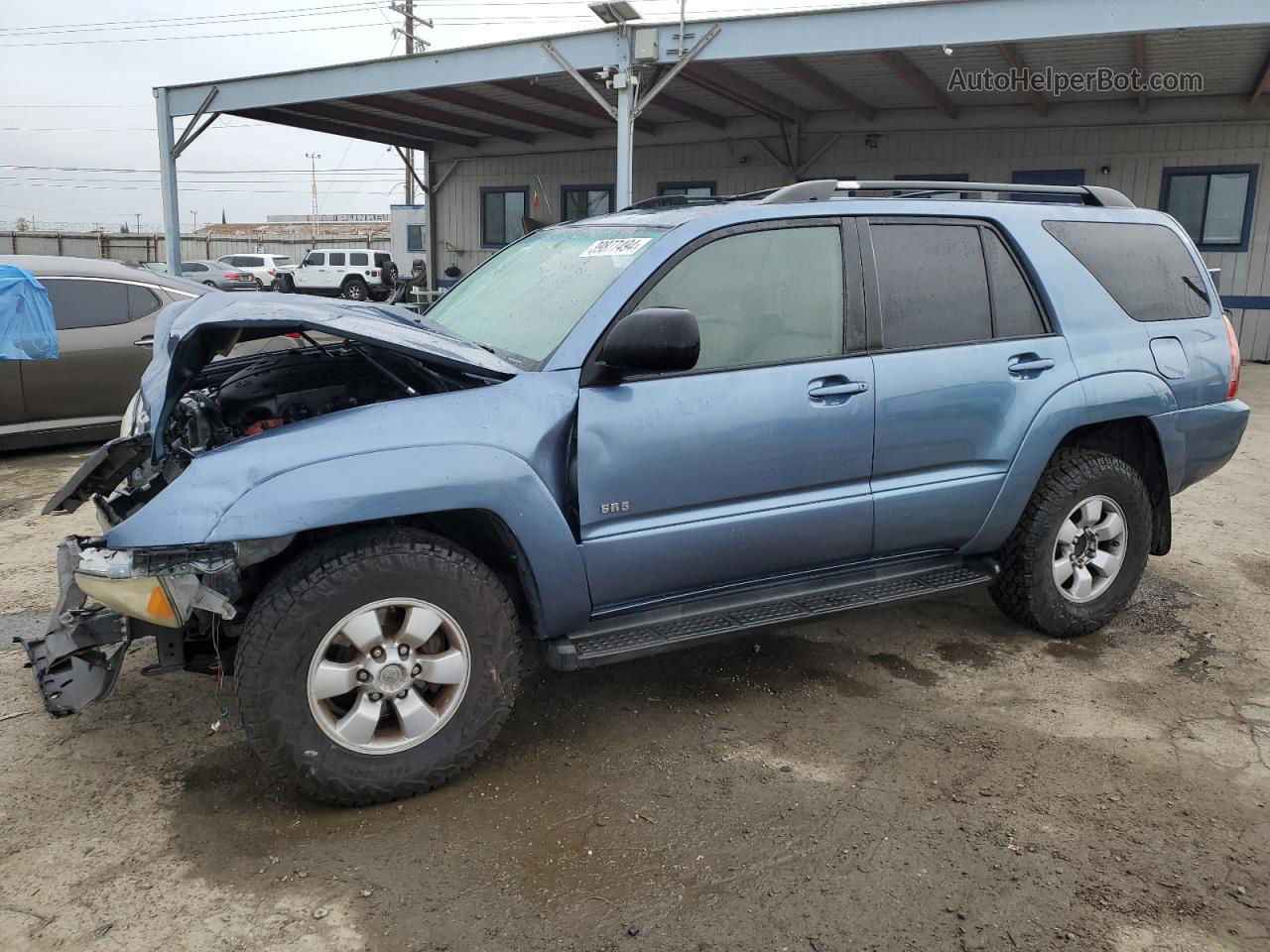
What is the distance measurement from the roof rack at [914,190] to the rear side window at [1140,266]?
0.67 ft

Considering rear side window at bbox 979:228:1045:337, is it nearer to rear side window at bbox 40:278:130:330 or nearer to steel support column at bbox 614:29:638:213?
rear side window at bbox 40:278:130:330

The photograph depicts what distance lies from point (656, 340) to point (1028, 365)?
5.93 ft

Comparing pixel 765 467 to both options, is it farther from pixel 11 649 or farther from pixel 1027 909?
pixel 11 649

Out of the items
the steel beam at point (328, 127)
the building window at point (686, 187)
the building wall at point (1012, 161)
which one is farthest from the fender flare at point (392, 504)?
the building window at point (686, 187)

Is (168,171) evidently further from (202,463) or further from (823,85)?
(202,463)

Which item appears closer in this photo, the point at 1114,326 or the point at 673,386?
the point at 673,386

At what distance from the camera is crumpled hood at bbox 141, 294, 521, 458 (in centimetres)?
280

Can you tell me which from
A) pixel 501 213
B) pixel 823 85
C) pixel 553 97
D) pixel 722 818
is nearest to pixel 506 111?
pixel 553 97

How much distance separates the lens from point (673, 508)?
3.18 metres

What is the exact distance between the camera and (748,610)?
339 cm

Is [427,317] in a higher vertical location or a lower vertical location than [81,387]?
higher

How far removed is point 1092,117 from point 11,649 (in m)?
Answer: 15.8

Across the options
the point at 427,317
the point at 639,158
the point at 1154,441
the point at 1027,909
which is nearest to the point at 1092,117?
the point at 639,158

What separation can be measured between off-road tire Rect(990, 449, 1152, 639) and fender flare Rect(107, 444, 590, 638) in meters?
2.08
